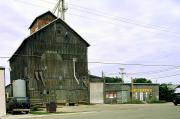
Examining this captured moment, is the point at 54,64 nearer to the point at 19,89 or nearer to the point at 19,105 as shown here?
the point at 19,89

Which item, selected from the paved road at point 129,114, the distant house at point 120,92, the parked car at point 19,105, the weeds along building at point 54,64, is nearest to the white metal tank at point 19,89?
the weeds along building at point 54,64

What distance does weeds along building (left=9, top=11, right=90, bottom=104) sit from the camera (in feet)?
176

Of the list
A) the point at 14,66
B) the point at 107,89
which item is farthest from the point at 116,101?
the point at 14,66

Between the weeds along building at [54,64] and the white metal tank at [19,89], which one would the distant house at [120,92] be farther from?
the white metal tank at [19,89]

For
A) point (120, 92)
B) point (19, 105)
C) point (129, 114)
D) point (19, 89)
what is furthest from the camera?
point (120, 92)

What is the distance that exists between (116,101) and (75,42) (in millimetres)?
14566

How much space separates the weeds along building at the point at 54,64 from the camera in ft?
176

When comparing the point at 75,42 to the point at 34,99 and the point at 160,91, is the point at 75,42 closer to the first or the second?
the point at 34,99

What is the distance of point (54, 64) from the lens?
55.4 metres

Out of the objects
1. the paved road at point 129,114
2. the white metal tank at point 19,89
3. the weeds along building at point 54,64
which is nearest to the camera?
the paved road at point 129,114

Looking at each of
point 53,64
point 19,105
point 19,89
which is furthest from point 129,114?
point 53,64

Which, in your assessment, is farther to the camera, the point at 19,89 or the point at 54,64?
the point at 54,64

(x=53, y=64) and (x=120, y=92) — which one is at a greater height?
(x=53, y=64)

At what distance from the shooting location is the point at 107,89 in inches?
2621
